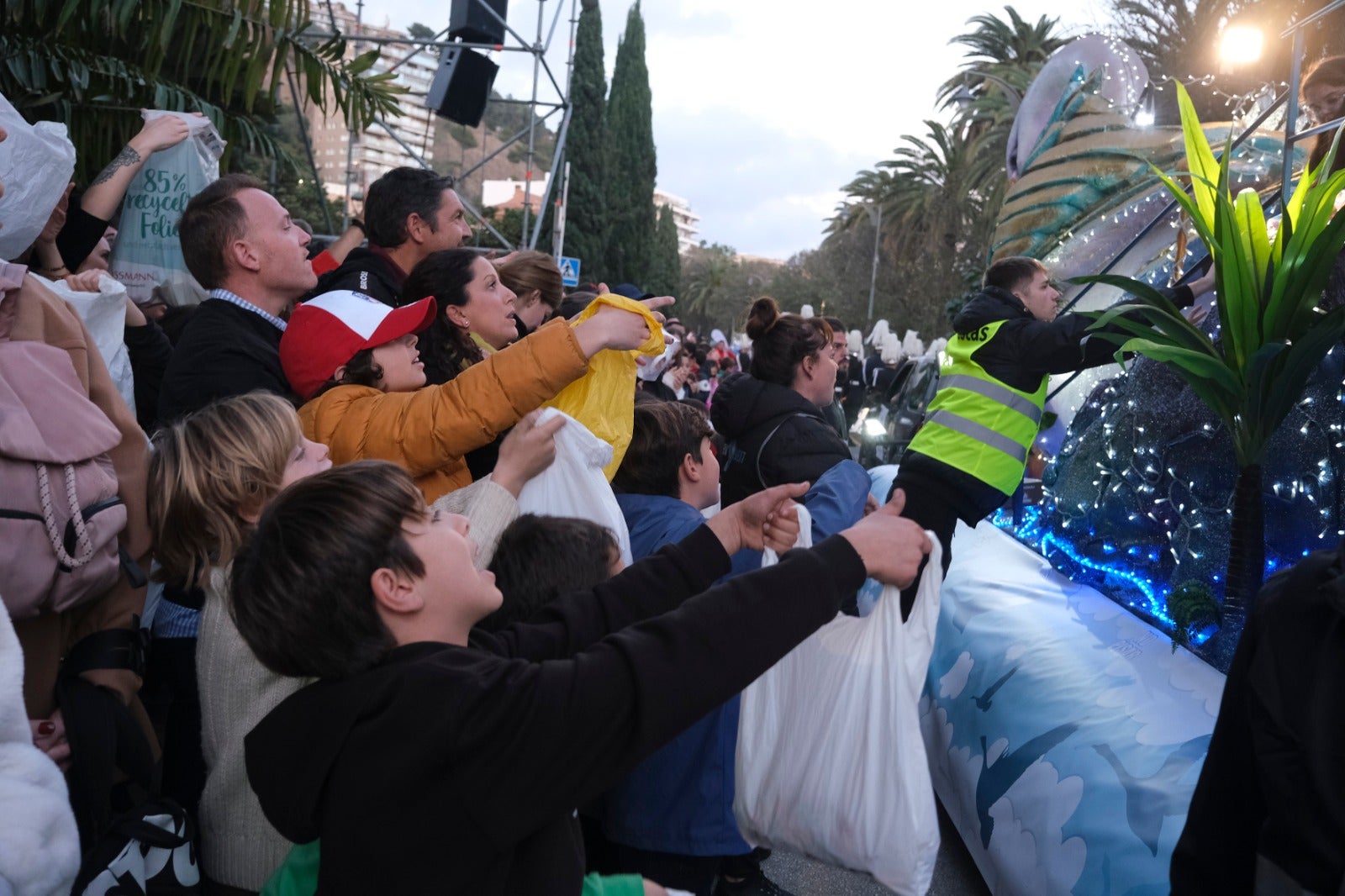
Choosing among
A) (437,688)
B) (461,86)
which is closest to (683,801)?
(437,688)

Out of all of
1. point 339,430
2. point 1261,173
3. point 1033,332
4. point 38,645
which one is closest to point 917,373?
point 1261,173

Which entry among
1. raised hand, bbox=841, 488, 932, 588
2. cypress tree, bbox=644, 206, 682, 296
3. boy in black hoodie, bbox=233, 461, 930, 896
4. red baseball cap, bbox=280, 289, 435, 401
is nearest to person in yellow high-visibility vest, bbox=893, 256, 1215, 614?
red baseball cap, bbox=280, 289, 435, 401

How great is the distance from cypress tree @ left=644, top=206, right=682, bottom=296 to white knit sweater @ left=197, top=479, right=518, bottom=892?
34667mm

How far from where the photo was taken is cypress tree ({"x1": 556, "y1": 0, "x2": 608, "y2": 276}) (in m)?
32.6

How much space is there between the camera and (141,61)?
19.1ft

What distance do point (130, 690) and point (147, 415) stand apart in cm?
201

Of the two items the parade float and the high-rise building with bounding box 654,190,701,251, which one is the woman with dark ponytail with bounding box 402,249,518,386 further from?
the high-rise building with bounding box 654,190,701,251

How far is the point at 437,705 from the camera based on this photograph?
58.7 inches

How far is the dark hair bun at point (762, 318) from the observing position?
14.0 ft

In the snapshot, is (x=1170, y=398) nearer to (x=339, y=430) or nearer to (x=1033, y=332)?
(x=1033, y=332)

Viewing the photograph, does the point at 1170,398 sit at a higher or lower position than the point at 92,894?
higher

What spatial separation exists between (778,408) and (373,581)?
8.50ft

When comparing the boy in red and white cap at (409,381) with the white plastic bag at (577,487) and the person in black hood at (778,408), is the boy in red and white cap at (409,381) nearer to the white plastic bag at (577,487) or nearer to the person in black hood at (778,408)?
the white plastic bag at (577,487)

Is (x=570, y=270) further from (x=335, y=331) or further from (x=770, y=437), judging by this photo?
(x=335, y=331)
